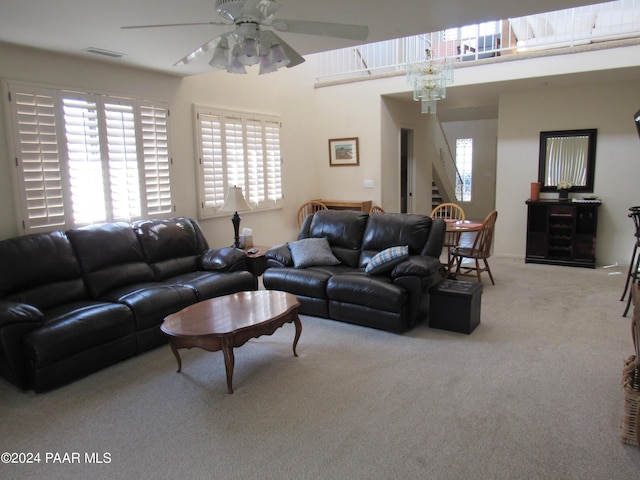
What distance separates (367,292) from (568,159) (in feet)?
14.1

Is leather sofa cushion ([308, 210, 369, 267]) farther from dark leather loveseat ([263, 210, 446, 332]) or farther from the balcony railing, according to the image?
the balcony railing

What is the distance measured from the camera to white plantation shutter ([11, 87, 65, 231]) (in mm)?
3752

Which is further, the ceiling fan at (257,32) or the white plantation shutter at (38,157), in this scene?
the white plantation shutter at (38,157)

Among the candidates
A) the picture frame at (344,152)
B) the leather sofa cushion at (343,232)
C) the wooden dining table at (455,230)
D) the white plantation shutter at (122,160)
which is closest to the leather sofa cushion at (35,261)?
the white plantation shutter at (122,160)

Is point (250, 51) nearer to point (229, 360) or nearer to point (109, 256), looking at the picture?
point (229, 360)

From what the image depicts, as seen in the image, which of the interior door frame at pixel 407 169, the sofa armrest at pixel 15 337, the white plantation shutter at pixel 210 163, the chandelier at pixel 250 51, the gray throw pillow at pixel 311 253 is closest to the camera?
the chandelier at pixel 250 51

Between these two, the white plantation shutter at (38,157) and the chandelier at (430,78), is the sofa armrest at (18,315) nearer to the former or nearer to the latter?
the white plantation shutter at (38,157)

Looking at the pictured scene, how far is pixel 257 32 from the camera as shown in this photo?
242cm

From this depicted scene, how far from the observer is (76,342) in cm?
303

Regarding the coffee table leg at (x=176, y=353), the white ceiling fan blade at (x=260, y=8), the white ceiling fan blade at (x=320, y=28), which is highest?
the white ceiling fan blade at (x=260, y=8)

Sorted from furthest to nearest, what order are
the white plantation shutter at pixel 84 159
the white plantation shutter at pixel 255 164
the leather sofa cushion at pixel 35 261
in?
the white plantation shutter at pixel 255 164, the white plantation shutter at pixel 84 159, the leather sofa cushion at pixel 35 261

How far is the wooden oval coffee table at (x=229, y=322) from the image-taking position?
9.36ft

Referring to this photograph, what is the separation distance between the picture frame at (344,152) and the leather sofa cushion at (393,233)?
2388 millimetres

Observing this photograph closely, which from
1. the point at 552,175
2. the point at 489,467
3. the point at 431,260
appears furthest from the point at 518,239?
the point at 489,467
